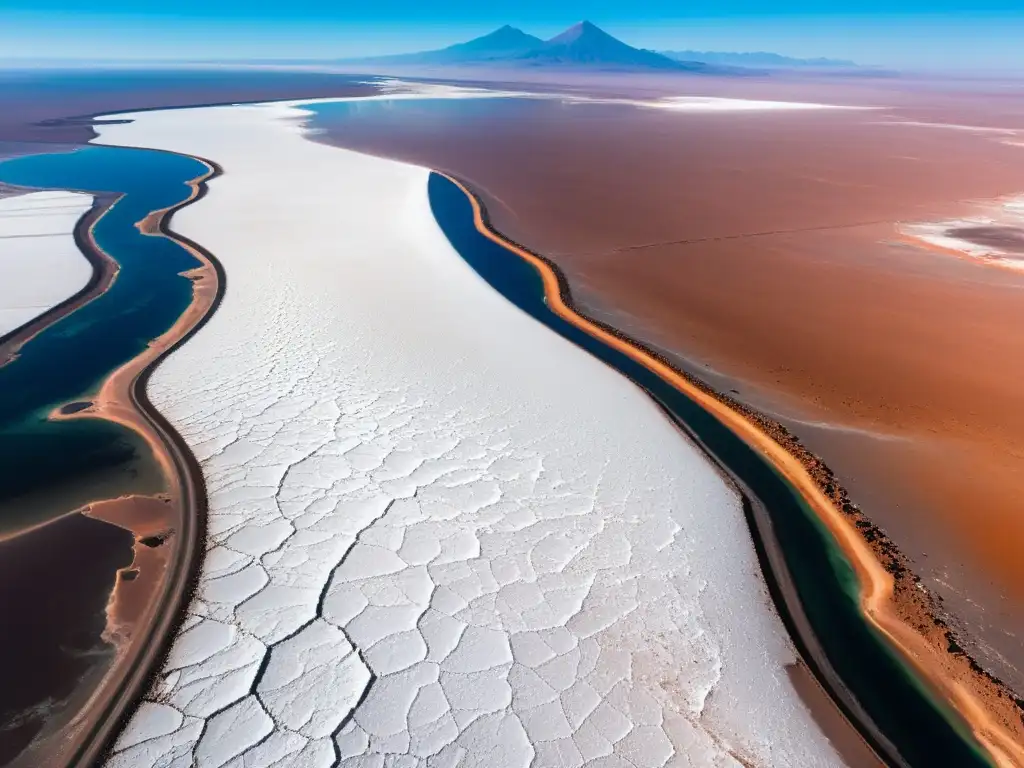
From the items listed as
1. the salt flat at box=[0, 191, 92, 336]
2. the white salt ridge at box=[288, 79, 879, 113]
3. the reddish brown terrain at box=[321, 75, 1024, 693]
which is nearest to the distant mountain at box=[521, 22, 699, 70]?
the white salt ridge at box=[288, 79, 879, 113]

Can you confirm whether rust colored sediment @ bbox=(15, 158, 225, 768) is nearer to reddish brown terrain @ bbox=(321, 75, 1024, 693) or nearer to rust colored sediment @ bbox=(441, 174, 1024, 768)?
rust colored sediment @ bbox=(441, 174, 1024, 768)

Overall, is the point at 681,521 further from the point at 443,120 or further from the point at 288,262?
the point at 443,120

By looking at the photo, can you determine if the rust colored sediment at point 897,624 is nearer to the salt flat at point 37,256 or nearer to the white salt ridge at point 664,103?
the salt flat at point 37,256

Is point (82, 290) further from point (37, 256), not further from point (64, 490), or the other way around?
point (64, 490)

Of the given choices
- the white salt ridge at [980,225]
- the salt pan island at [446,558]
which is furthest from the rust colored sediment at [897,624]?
the white salt ridge at [980,225]

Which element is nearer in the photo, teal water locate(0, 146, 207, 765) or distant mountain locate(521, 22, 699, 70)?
teal water locate(0, 146, 207, 765)

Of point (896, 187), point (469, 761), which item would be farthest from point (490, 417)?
point (896, 187)

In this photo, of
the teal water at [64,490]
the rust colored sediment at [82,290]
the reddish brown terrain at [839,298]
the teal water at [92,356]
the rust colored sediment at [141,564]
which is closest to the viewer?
the rust colored sediment at [141,564]
